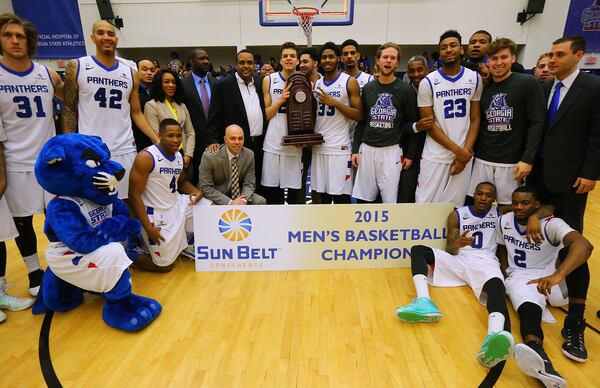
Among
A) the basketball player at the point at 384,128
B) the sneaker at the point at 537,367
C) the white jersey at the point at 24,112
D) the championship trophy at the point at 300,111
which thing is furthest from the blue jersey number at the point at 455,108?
the white jersey at the point at 24,112

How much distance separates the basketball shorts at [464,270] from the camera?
266 centimetres

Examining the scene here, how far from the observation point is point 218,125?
140 inches

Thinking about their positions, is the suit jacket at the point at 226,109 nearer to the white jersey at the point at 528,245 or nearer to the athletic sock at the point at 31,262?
the athletic sock at the point at 31,262

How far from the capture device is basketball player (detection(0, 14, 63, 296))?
8.07 feet

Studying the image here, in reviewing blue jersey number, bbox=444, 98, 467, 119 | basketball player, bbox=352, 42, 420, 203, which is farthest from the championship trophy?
blue jersey number, bbox=444, 98, 467, 119

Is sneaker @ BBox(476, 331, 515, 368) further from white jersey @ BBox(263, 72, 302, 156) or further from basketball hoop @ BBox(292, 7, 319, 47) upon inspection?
basketball hoop @ BBox(292, 7, 319, 47)

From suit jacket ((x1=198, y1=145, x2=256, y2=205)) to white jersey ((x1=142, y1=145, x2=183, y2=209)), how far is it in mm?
254

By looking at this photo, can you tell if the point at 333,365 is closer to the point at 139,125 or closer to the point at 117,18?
the point at 139,125

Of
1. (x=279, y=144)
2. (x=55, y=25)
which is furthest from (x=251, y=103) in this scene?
(x=55, y=25)

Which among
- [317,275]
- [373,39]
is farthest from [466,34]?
[317,275]

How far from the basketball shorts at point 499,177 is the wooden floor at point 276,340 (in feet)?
2.74

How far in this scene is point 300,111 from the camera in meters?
3.36

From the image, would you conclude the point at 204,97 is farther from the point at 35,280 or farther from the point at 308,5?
the point at 308,5

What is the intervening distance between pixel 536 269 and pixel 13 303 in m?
3.88
